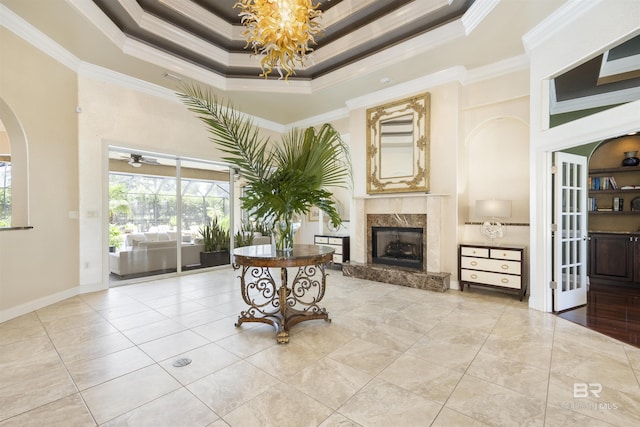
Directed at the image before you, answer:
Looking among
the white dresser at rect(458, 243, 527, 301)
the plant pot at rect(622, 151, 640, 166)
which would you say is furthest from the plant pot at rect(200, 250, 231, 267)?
the plant pot at rect(622, 151, 640, 166)

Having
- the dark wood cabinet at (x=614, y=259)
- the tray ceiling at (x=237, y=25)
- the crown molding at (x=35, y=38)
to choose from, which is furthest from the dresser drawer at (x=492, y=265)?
the crown molding at (x=35, y=38)

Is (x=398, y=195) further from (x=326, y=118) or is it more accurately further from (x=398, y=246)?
(x=326, y=118)

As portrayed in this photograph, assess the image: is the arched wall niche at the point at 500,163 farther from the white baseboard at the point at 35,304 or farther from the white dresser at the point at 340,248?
the white baseboard at the point at 35,304

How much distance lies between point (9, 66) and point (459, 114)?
6002mm

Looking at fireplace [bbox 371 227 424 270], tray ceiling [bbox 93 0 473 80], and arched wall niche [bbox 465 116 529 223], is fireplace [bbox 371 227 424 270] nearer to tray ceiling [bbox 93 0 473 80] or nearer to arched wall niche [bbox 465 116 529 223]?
arched wall niche [bbox 465 116 529 223]

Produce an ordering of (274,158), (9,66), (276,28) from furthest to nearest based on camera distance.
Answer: (9,66) → (274,158) → (276,28)

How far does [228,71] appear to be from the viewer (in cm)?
520

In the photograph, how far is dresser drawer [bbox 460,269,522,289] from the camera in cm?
403

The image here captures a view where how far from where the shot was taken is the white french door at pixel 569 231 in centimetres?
351

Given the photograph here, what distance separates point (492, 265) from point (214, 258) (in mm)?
5257

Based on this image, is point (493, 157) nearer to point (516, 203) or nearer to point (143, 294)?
point (516, 203)

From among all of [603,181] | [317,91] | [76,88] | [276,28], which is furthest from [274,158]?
[603,181]

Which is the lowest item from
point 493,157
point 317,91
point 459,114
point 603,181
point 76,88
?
point 603,181

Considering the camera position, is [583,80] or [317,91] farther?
[317,91]
